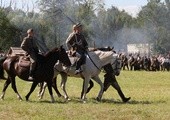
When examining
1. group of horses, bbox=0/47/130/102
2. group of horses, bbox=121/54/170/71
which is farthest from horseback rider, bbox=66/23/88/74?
group of horses, bbox=121/54/170/71

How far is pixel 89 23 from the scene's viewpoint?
93500 millimetres

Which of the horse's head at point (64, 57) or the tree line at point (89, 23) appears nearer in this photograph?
the horse's head at point (64, 57)

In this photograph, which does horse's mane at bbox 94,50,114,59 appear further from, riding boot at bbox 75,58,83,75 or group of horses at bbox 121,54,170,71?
group of horses at bbox 121,54,170,71

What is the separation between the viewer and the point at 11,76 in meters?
18.6

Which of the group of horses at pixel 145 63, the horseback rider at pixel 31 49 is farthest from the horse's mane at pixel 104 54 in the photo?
the group of horses at pixel 145 63

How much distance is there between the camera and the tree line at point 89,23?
72625mm

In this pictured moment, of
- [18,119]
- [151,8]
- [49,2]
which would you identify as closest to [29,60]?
[18,119]

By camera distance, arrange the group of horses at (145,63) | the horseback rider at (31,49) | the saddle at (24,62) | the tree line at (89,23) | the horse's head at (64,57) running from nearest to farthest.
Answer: the horseback rider at (31,49)
the horse's head at (64,57)
the saddle at (24,62)
the group of horses at (145,63)
the tree line at (89,23)

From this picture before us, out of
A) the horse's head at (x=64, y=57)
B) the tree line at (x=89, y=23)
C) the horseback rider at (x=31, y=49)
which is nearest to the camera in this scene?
the horseback rider at (x=31, y=49)

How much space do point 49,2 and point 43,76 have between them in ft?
209

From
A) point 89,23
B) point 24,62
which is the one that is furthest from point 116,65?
point 89,23

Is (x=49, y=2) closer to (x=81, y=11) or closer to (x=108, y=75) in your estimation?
(x=81, y=11)

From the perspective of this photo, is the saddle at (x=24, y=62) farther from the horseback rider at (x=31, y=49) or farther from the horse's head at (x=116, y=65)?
the horse's head at (x=116, y=65)

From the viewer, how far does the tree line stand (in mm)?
72625
